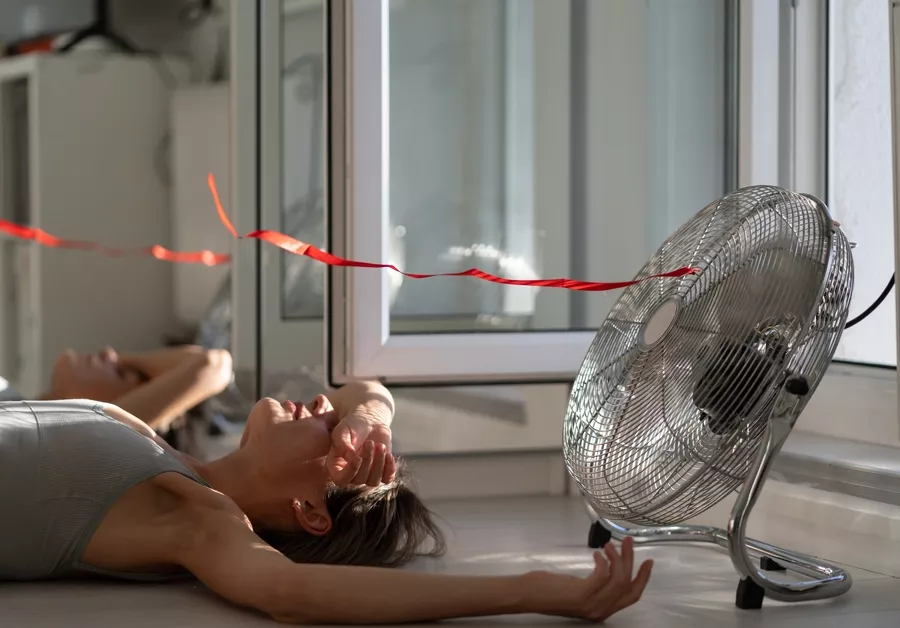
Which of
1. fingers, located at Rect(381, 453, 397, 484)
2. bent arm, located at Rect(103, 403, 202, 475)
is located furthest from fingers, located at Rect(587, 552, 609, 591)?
bent arm, located at Rect(103, 403, 202, 475)

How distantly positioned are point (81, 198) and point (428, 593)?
9.41 ft

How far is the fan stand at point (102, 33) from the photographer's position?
3.75 m

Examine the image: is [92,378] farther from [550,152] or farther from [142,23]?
[142,23]

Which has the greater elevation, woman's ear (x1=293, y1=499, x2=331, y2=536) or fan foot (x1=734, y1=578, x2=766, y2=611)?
woman's ear (x1=293, y1=499, x2=331, y2=536)

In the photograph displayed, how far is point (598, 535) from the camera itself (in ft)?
5.59

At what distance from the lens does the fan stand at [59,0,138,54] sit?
375 centimetres

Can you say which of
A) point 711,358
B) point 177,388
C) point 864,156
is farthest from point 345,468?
point 864,156

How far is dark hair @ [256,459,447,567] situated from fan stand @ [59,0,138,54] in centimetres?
268

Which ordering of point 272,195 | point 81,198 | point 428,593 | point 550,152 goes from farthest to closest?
1. point 81,198
2. point 272,195
3. point 550,152
4. point 428,593

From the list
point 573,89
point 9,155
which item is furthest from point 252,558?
point 9,155

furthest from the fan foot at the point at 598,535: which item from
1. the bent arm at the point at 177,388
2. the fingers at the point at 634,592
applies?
Answer: the bent arm at the point at 177,388

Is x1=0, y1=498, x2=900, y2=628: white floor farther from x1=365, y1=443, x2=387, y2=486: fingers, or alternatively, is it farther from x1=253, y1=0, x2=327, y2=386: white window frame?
x1=253, y1=0, x2=327, y2=386: white window frame

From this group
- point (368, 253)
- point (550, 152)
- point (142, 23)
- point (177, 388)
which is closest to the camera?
point (368, 253)

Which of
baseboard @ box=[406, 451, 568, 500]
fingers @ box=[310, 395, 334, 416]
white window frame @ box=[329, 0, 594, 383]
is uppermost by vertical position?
white window frame @ box=[329, 0, 594, 383]
